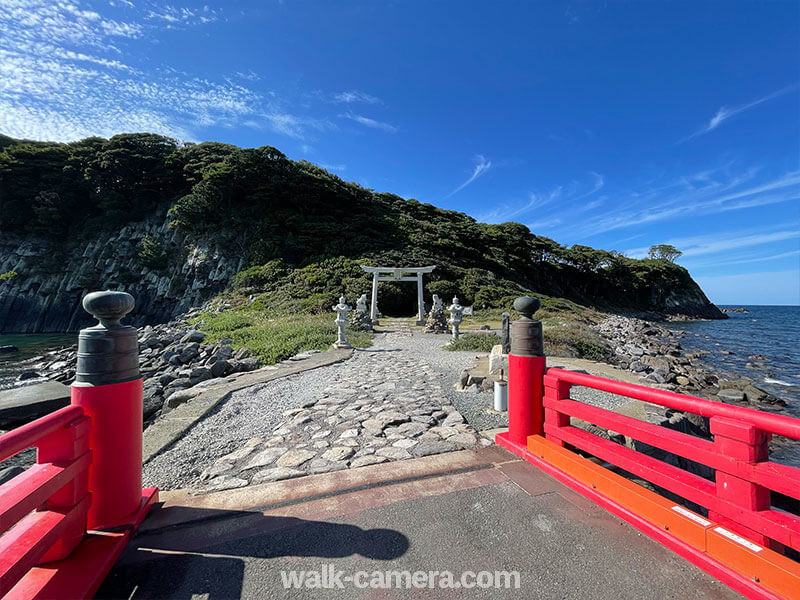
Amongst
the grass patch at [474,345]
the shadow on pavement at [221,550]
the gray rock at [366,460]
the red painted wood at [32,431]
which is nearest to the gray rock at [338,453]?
the gray rock at [366,460]

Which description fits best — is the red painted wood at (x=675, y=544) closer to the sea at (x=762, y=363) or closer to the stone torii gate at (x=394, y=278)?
the sea at (x=762, y=363)

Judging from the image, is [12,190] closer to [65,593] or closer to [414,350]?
[414,350]

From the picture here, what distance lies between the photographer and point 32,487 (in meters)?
1.38

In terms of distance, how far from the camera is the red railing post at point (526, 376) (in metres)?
2.80

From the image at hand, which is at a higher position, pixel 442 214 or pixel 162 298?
pixel 442 214

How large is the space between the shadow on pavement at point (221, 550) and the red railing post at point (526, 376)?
1492mm

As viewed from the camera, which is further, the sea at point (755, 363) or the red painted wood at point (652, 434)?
the sea at point (755, 363)

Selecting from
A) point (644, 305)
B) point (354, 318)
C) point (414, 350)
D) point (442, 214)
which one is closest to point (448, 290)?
point (354, 318)

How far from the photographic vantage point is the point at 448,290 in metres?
25.1

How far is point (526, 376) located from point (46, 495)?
2876 mm

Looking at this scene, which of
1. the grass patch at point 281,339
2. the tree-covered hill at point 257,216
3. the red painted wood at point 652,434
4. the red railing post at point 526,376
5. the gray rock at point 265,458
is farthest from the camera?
the tree-covered hill at point 257,216

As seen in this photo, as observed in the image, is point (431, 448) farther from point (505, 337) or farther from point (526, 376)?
point (505, 337)

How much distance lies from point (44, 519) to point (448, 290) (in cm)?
2421

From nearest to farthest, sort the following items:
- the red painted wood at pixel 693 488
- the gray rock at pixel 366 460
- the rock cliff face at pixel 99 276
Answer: the red painted wood at pixel 693 488, the gray rock at pixel 366 460, the rock cliff face at pixel 99 276
